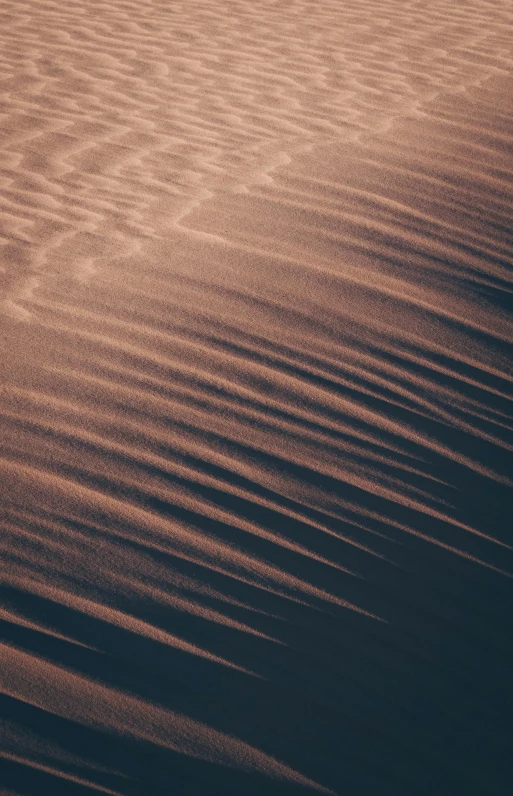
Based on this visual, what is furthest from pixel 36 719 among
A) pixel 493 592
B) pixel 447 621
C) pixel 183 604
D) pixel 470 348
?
pixel 470 348

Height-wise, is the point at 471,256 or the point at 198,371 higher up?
the point at 471,256

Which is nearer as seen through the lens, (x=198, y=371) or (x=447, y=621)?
(x=447, y=621)

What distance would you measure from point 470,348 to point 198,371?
1030 millimetres

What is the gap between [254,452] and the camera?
2.36 metres

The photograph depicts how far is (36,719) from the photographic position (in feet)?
5.52

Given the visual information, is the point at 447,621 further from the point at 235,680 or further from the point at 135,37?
the point at 135,37

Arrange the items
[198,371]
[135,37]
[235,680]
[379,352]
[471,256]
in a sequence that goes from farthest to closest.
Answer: [135,37] → [471,256] → [379,352] → [198,371] → [235,680]

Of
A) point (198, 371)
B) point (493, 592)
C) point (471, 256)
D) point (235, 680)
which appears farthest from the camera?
point (471, 256)

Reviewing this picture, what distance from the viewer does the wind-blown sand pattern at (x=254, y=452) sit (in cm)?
177

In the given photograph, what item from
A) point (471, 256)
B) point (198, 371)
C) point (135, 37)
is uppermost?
point (135, 37)

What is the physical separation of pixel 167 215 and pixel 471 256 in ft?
Result: 4.29

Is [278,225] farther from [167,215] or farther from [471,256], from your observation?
[471,256]

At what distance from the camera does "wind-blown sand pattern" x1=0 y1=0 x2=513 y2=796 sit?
1.77 m

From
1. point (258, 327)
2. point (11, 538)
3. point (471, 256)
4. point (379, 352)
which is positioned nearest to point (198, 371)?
point (258, 327)
